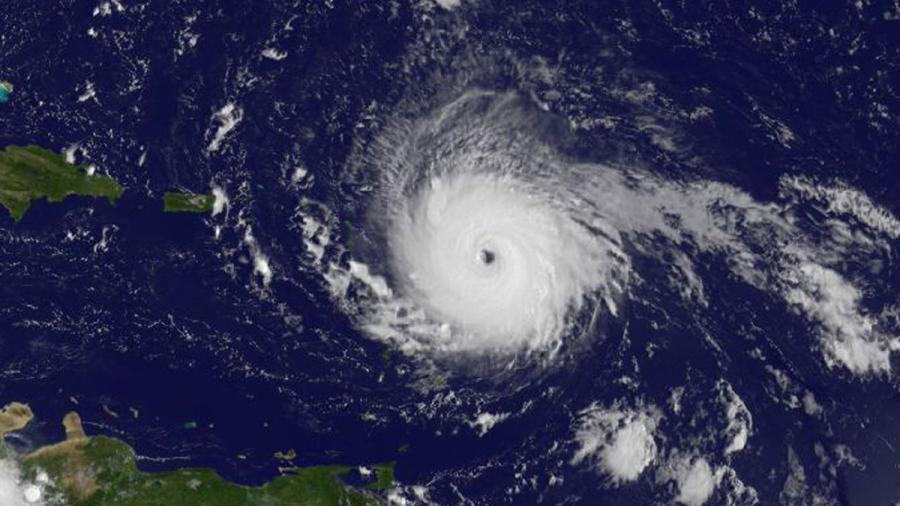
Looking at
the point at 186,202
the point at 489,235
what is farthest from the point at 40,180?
the point at 489,235

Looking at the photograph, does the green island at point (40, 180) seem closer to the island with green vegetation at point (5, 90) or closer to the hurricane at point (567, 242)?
the island with green vegetation at point (5, 90)

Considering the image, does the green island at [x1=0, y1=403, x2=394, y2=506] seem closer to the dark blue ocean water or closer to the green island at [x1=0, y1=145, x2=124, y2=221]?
the dark blue ocean water

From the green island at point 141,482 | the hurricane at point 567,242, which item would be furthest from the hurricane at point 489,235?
the green island at point 141,482

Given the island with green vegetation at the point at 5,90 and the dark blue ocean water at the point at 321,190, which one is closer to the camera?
the island with green vegetation at the point at 5,90

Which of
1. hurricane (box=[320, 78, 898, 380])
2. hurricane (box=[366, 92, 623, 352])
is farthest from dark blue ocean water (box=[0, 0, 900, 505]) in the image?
hurricane (box=[366, 92, 623, 352])

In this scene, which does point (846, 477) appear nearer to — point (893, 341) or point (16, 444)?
point (893, 341)

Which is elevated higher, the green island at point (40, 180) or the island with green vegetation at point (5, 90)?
the island with green vegetation at point (5, 90)

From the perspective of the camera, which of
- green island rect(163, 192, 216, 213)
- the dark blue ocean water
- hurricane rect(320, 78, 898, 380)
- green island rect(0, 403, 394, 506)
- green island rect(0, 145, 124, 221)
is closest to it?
green island rect(0, 145, 124, 221)

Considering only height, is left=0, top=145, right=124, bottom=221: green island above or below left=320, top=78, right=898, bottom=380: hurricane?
below
